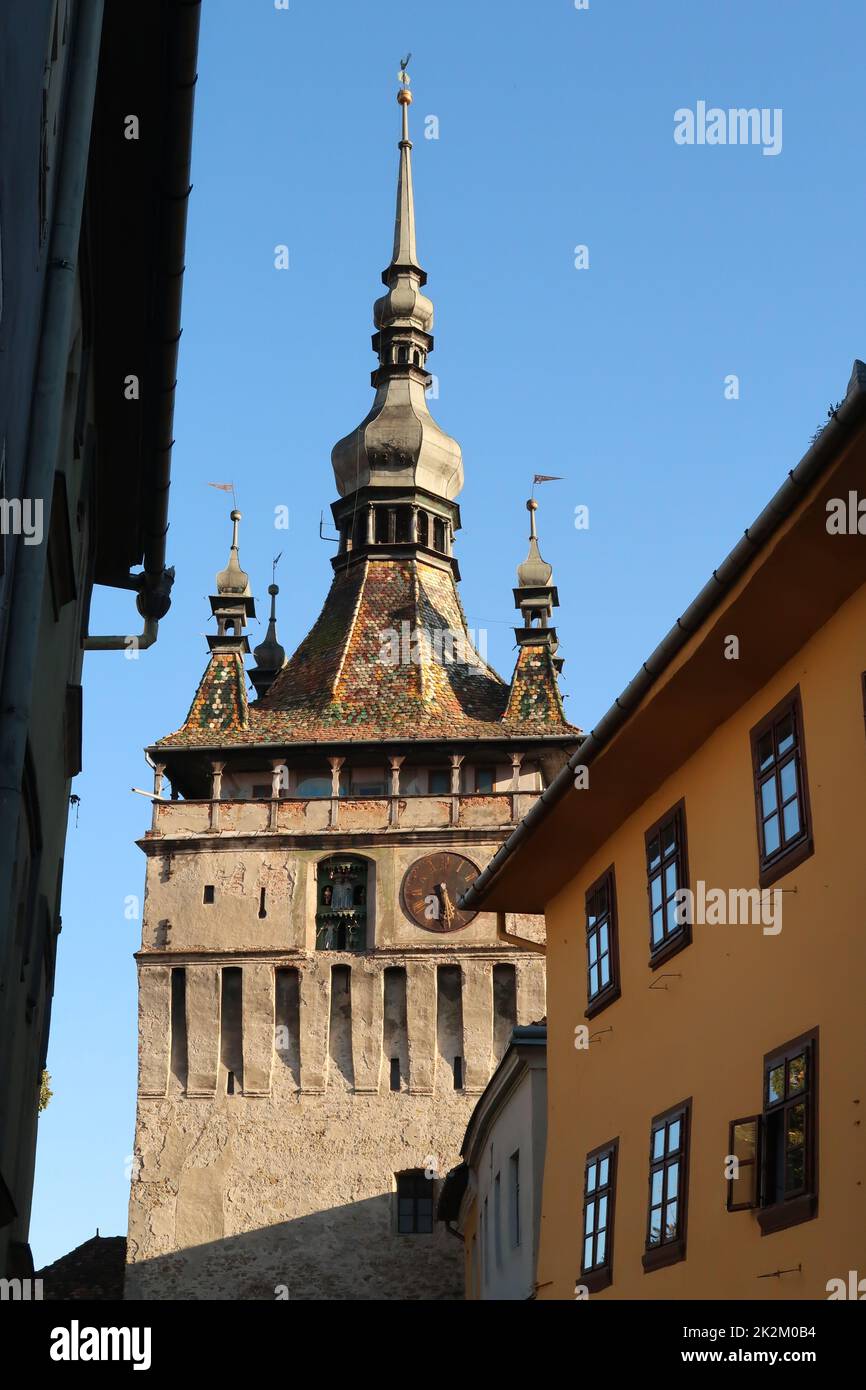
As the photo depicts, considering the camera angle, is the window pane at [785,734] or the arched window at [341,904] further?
the arched window at [341,904]

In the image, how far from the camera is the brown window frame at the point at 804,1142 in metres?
11.3

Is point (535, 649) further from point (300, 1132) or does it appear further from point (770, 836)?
point (770, 836)

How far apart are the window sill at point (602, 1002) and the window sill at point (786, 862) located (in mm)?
3453

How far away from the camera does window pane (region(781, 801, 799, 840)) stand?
1220cm

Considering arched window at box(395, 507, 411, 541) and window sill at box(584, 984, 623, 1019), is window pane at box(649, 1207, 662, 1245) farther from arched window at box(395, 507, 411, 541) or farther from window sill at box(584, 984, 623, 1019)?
arched window at box(395, 507, 411, 541)

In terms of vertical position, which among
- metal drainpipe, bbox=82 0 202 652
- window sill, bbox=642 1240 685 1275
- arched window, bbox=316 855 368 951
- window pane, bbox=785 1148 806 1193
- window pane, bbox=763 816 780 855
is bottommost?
window sill, bbox=642 1240 685 1275

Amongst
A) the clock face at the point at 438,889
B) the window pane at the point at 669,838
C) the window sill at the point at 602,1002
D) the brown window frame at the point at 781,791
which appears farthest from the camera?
the clock face at the point at 438,889

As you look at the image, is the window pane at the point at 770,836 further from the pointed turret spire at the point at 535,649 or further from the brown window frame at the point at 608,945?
the pointed turret spire at the point at 535,649

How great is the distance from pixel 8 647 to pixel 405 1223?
38754 mm

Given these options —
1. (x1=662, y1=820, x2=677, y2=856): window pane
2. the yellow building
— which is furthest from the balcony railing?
(x1=662, y1=820, x2=677, y2=856): window pane

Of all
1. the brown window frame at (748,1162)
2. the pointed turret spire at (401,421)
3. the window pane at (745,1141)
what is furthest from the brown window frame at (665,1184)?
the pointed turret spire at (401,421)

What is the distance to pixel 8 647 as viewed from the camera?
8.83 m

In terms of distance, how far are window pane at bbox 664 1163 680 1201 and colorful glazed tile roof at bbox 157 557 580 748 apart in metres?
36.2

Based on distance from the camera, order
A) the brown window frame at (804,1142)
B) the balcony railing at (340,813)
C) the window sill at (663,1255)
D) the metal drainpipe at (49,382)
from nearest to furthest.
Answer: the metal drainpipe at (49,382), the brown window frame at (804,1142), the window sill at (663,1255), the balcony railing at (340,813)
